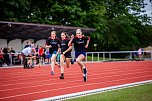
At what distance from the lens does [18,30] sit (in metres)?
27.7

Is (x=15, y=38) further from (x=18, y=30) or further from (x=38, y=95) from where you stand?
(x=38, y=95)

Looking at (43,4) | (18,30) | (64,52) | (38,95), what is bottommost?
(38,95)

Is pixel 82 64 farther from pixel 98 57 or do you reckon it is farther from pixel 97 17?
pixel 97 17

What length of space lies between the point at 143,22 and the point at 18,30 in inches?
1480

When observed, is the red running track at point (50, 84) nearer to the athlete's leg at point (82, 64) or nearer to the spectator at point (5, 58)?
the athlete's leg at point (82, 64)

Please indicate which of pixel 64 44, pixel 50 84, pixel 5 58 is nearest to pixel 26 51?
pixel 5 58

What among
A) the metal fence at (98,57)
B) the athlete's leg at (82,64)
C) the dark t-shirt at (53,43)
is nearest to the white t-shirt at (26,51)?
the metal fence at (98,57)

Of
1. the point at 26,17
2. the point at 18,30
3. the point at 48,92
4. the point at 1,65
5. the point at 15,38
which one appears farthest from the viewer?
the point at 26,17

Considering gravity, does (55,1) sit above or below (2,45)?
above

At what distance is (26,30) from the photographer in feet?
91.6

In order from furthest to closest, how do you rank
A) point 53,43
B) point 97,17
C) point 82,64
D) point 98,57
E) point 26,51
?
1. point 97,17
2. point 98,57
3. point 26,51
4. point 53,43
5. point 82,64

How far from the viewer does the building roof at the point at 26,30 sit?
25.7m

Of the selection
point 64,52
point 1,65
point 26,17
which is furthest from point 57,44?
point 26,17

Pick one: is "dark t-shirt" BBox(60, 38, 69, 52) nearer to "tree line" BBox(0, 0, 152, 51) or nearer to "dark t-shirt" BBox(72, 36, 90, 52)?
"dark t-shirt" BBox(72, 36, 90, 52)
